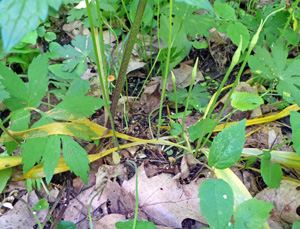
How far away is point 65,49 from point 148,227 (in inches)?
38.3

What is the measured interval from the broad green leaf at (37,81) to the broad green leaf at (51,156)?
20 centimetres

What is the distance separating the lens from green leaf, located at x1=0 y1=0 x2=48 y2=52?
1.47ft

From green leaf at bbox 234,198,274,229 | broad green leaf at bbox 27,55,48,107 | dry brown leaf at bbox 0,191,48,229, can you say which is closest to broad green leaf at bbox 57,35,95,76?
broad green leaf at bbox 27,55,48,107

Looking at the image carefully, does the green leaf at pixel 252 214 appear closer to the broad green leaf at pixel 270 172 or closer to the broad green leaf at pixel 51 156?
the broad green leaf at pixel 270 172

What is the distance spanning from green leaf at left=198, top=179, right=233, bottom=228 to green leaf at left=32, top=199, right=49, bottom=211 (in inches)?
27.6

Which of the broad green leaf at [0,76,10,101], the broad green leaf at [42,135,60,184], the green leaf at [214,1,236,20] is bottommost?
the broad green leaf at [42,135,60,184]

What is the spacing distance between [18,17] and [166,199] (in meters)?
0.90

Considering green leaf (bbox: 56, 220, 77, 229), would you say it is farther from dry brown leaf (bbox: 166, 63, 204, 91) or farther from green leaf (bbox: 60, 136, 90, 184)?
dry brown leaf (bbox: 166, 63, 204, 91)

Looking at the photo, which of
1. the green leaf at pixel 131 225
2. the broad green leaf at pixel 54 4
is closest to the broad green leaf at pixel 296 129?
the green leaf at pixel 131 225

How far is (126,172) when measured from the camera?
3.89ft

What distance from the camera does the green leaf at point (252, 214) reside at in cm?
82

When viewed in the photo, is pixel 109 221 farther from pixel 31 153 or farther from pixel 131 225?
pixel 31 153

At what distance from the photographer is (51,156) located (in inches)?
37.4

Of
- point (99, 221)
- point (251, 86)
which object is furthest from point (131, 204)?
point (251, 86)
